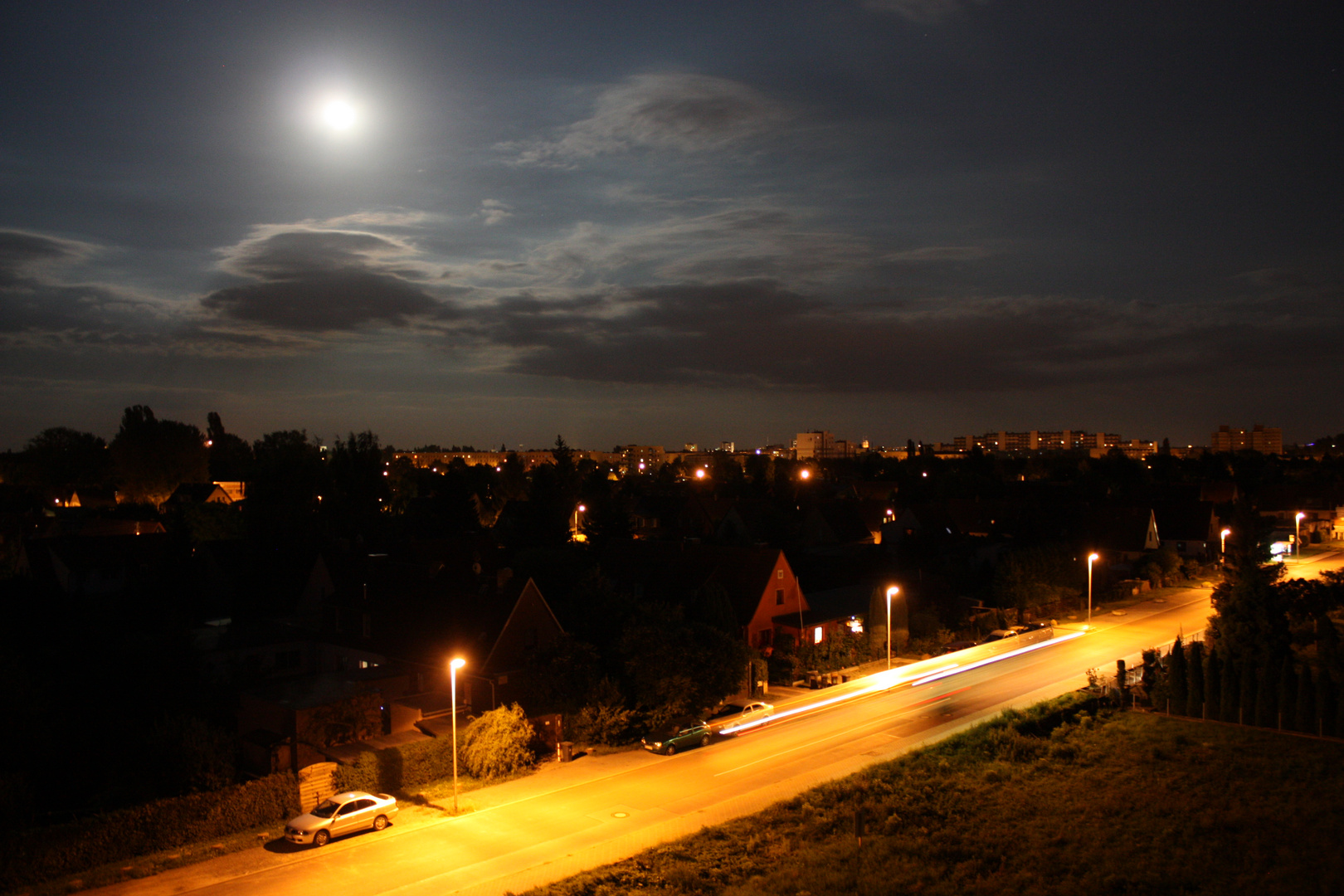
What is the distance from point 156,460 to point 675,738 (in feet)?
314

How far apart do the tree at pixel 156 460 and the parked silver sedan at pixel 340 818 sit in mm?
94643

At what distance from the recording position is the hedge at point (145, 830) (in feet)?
65.7

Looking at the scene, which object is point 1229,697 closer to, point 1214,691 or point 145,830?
point 1214,691

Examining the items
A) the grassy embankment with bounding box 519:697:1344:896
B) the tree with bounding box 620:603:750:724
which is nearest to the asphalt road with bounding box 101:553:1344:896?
the grassy embankment with bounding box 519:697:1344:896

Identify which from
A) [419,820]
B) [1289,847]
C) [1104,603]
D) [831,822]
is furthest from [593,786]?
[1104,603]

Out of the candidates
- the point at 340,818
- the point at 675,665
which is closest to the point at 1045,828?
the point at 675,665

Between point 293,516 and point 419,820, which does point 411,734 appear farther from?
point 293,516

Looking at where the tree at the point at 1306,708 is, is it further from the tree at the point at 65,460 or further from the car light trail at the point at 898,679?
the tree at the point at 65,460

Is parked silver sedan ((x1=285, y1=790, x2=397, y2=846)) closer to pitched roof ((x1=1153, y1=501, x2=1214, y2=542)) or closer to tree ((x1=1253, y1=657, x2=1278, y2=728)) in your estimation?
tree ((x1=1253, y1=657, x2=1278, y2=728))

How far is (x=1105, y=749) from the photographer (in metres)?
27.0

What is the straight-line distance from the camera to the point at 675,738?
94.1ft

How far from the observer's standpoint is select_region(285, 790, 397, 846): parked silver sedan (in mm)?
21734

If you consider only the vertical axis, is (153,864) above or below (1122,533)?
below

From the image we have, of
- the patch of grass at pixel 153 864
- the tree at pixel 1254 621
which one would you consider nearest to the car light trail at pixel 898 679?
the tree at pixel 1254 621
